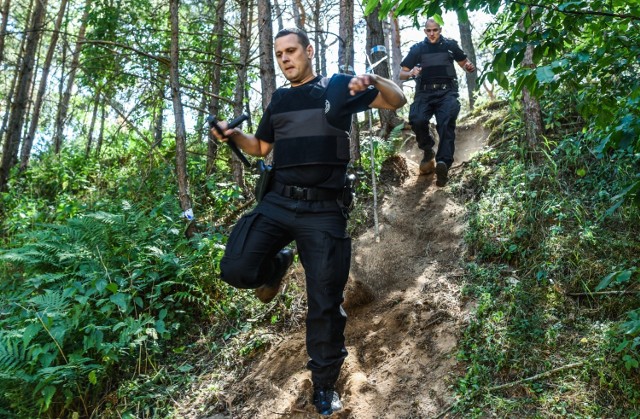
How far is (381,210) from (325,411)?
11.2 ft

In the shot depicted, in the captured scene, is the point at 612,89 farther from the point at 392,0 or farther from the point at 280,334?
the point at 280,334

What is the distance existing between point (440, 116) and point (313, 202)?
4085 millimetres

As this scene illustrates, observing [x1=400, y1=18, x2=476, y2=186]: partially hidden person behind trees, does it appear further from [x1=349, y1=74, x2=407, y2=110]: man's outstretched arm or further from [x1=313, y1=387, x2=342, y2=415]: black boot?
[x1=313, y1=387, x2=342, y2=415]: black boot

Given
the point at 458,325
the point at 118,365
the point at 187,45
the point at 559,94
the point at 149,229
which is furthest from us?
the point at 187,45

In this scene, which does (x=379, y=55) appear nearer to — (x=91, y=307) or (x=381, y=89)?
(x=381, y=89)

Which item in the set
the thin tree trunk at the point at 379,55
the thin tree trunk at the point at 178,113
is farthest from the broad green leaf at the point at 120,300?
the thin tree trunk at the point at 379,55

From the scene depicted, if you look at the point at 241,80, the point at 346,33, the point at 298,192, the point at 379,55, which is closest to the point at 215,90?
the point at 241,80

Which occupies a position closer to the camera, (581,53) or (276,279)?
(581,53)

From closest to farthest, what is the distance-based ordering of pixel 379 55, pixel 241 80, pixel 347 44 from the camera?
pixel 347 44 → pixel 241 80 → pixel 379 55

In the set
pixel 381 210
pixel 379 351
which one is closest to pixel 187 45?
pixel 381 210

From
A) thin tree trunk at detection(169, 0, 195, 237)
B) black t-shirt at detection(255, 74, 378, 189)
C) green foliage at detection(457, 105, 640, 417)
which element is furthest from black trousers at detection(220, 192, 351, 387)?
thin tree trunk at detection(169, 0, 195, 237)

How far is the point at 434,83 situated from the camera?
733 cm

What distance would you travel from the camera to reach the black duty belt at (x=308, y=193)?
3721mm

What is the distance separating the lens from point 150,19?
816cm
